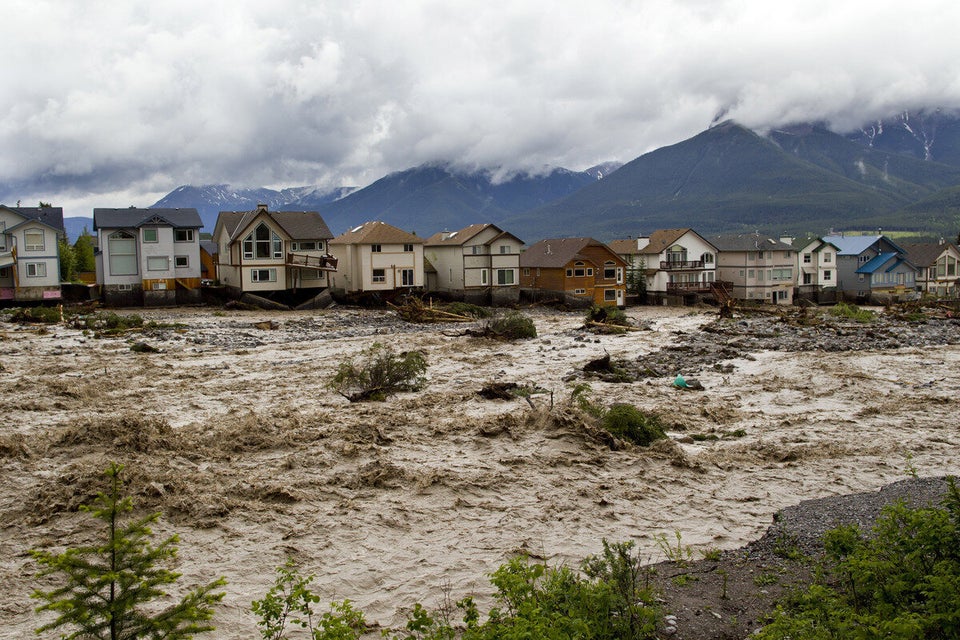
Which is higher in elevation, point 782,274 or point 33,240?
point 33,240

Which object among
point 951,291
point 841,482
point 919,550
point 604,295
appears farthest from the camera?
point 951,291

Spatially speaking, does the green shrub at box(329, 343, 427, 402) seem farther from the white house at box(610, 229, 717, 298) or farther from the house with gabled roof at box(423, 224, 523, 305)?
the white house at box(610, 229, 717, 298)

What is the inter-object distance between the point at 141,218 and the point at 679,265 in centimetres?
4444

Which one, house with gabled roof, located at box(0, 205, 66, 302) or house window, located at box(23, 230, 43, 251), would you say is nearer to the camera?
house with gabled roof, located at box(0, 205, 66, 302)

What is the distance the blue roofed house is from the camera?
7562 cm

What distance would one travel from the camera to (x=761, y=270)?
71.9 m

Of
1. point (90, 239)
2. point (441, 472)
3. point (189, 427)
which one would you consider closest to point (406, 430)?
point (441, 472)

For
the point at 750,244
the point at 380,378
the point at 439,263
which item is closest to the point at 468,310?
the point at 439,263

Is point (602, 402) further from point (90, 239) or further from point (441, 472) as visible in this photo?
point (90, 239)

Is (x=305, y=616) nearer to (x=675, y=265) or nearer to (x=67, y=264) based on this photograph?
(x=67, y=264)

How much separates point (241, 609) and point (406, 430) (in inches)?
326

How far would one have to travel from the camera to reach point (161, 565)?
33.0 ft

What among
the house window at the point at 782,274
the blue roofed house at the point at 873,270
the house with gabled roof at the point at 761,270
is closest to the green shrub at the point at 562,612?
the house with gabled roof at the point at 761,270

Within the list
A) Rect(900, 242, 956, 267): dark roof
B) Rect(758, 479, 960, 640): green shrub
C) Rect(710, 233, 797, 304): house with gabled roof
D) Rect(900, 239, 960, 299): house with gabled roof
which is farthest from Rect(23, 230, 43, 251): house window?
Rect(900, 242, 956, 267): dark roof
